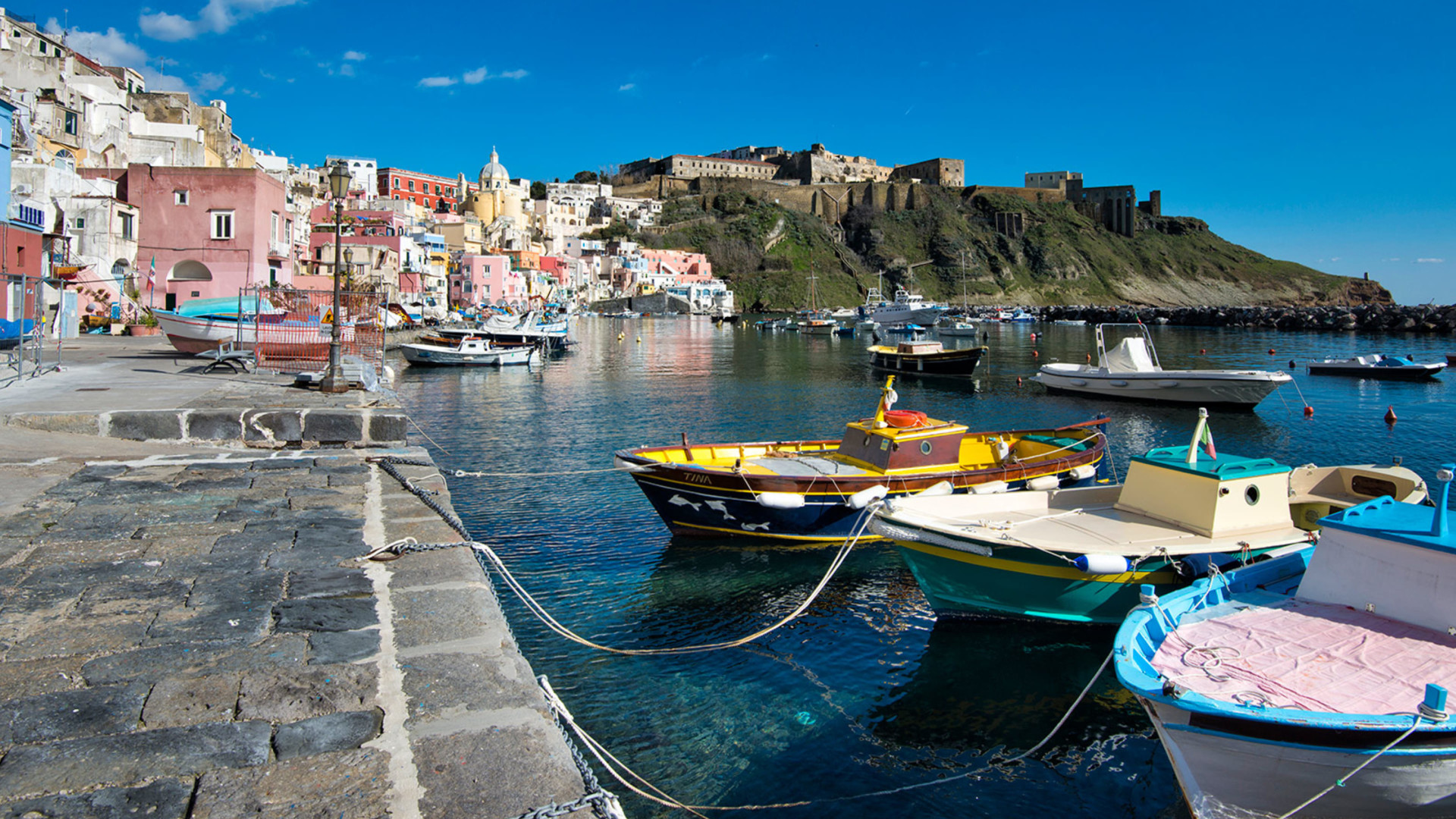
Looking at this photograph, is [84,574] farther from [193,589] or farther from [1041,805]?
[1041,805]

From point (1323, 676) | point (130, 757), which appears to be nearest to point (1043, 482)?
point (1323, 676)

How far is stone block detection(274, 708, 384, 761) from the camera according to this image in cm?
384

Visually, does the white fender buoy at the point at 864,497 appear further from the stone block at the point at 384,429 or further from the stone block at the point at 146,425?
the stone block at the point at 146,425

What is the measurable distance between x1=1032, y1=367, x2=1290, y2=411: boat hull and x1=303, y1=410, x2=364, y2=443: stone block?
30.3 m

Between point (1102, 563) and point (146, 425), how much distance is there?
11862mm

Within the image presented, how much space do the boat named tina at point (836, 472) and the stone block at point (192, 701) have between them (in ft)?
30.2

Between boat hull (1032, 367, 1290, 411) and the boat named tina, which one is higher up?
boat hull (1032, 367, 1290, 411)

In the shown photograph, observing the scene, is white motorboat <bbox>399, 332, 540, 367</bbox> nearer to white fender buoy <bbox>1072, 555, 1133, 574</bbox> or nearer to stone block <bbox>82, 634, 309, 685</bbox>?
white fender buoy <bbox>1072, 555, 1133, 574</bbox>

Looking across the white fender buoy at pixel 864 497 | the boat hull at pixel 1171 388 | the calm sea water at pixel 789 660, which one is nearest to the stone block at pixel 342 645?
the calm sea water at pixel 789 660

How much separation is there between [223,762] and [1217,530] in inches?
393

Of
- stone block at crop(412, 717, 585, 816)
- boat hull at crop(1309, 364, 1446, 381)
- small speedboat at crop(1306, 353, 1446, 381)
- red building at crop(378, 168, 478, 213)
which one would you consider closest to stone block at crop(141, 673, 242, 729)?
stone block at crop(412, 717, 585, 816)

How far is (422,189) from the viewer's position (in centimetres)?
12169

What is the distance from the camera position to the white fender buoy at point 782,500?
514 inches

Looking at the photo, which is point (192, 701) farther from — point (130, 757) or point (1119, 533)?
point (1119, 533)
